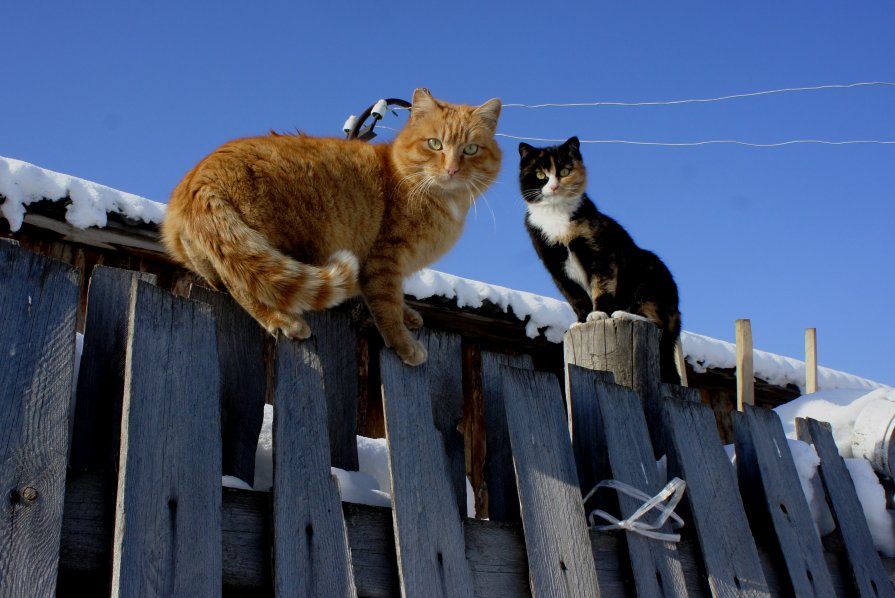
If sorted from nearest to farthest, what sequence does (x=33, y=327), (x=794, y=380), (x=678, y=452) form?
(x=33, y=327)
(x=678, y=452)
(x=794, y=380)

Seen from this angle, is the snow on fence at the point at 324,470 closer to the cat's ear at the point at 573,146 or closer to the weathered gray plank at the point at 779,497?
the weathered gray plank at the point at 779,497

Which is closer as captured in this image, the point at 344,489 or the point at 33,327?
the point at 33,327

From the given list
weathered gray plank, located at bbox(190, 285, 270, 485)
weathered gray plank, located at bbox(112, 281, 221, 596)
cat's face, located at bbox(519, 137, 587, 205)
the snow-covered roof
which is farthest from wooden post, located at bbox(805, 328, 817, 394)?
weathered gray plank, located at bbox(112, 281, 221, 596)

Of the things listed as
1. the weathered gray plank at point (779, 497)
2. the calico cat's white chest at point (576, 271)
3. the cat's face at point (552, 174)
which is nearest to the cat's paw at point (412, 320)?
the weathered gray plank at point (779, 497)

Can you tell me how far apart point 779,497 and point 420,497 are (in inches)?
49.5

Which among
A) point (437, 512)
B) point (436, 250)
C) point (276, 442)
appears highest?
point (436, 250)

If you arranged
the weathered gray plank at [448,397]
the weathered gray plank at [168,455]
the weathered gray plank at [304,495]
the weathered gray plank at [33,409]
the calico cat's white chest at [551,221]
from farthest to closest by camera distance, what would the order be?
1. the calico cat's white chest at [551,221]
2. the weathered gray plank at [448,397]
3. the weathered gray plank at [304,495]
4. the weathered gray plank at [168,455]
5. the weathered gray plank at [33,409]

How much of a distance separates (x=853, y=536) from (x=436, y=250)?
5.14ft

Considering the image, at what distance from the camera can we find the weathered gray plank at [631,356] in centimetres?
244

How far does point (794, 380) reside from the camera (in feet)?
20.2

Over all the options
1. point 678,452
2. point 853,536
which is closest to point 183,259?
point 678,452

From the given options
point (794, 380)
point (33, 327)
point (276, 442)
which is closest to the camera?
point (33, 327)

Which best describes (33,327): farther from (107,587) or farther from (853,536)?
(853,536)

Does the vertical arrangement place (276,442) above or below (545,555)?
above
